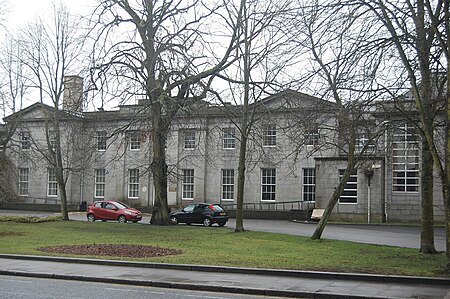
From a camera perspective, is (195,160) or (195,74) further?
(195,160)

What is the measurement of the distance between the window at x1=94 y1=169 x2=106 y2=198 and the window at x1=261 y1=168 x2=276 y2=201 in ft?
55.5

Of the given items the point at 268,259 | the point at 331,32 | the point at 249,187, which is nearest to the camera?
the point at 331,32

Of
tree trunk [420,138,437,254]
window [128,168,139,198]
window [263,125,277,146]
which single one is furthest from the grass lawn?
window [128,168,139,198]

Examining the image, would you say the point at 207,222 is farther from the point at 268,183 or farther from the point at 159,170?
the point at 268,183

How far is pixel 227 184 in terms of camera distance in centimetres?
4981

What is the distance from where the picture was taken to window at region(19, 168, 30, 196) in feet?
188

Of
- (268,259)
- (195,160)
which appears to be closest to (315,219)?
(195,160)

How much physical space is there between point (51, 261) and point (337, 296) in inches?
382

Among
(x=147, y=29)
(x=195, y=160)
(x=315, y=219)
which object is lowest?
(x=315, y=219)

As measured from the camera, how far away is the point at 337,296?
11250 mm

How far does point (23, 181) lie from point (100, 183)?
9392 mm

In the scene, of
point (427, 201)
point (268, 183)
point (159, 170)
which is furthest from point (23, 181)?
point (427, 201)

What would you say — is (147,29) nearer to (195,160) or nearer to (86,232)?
(86,232)

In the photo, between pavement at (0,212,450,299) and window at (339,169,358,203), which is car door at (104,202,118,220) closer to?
window at (339,169,358,203)
